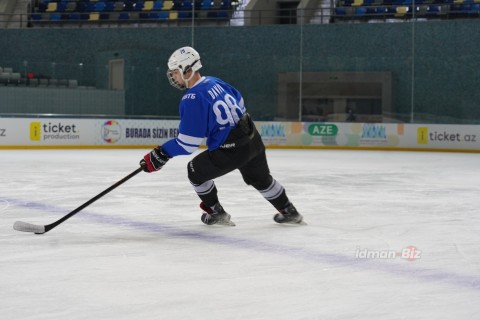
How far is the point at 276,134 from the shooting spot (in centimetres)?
1748

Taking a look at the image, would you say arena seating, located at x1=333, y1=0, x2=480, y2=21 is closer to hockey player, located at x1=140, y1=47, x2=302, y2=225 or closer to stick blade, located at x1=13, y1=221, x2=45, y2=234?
hockey player, located at x1=140, y1=47, x2=302, y2=225

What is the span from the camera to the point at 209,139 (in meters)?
4.82

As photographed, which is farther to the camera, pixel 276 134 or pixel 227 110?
pixel 276 134

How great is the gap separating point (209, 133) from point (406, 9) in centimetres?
1531

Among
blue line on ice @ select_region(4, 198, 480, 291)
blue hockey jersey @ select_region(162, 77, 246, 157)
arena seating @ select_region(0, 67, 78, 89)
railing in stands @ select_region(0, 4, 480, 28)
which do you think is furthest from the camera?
railing in stands @ select_region(0, 4, 480, 28)

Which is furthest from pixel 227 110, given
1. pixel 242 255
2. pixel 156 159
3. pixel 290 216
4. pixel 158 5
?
pixel 158 5

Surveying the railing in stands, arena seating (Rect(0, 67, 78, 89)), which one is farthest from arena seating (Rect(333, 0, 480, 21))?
arena seating (Rect(0, 67, 78, 89))

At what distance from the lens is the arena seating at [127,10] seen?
21.1 m

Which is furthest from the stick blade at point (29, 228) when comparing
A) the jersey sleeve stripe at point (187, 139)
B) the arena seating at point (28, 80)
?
the arena seating at point (28, 80)

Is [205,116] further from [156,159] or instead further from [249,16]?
[249,16]

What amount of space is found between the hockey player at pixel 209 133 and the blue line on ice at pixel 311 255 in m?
0.38

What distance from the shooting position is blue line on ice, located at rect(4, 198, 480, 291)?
3447mm

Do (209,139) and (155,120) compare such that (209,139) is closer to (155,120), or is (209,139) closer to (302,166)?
(302,166)

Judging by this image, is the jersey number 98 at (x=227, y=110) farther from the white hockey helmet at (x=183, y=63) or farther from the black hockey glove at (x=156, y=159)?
the black hockey glove at (x=156, y=159)
